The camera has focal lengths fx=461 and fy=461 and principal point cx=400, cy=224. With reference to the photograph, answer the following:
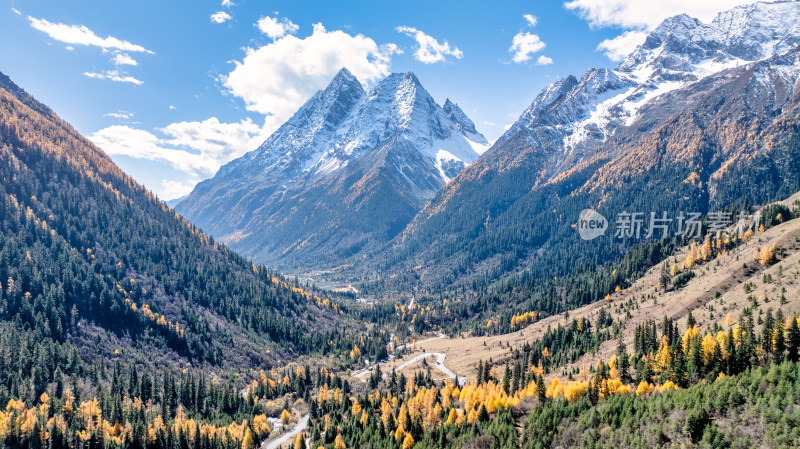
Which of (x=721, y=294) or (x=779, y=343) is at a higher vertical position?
(x=721, y=294)

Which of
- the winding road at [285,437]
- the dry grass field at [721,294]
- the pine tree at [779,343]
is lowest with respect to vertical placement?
the winding road at [285,437]

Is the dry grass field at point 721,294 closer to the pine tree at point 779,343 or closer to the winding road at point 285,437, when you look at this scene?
the pine tree at point 779,343

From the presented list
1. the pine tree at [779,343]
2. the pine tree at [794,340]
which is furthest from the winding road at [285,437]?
the pine tree at [794,340]

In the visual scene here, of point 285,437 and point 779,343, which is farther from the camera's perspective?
point 285,437

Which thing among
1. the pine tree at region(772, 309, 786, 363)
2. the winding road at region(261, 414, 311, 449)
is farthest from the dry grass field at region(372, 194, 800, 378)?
the winding road at region(261, 414, 311, 449)

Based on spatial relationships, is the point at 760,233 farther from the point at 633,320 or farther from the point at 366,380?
the point at 366,380

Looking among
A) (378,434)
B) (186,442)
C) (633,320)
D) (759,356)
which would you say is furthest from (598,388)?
(186,442)

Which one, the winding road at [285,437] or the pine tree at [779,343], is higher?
the pine tree at [779,343]

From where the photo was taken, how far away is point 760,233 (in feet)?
633

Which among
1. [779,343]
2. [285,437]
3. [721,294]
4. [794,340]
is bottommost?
[285,437]

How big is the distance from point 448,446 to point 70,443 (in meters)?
101

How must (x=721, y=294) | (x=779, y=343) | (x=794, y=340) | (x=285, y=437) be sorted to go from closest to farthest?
(x=794, y=340) → (x=779, y=343) → (x=285, y=437) → (x=721, y=294)

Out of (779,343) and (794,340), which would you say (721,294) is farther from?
(794,340)

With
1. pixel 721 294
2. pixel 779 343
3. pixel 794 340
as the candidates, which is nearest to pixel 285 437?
pixel 779 343
